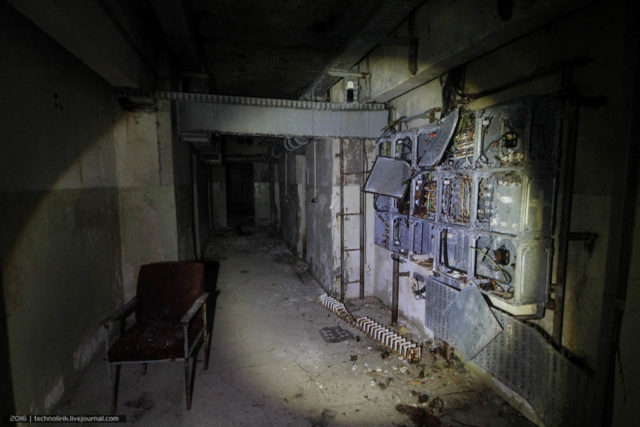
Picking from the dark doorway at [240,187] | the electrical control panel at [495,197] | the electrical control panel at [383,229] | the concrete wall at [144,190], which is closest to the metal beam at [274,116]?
the concrete wall at [144,190]

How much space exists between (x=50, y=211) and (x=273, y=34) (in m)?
3.08

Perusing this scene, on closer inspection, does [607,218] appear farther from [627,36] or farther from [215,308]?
[215,308]

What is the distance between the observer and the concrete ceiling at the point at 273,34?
3.17m

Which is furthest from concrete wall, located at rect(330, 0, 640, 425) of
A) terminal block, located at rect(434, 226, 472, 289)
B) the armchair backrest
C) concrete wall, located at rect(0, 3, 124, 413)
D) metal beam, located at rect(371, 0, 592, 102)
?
concrete wall, located at rect(0, 3, 124, 413)

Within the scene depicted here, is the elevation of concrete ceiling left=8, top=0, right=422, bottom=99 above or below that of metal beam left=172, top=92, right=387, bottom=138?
above

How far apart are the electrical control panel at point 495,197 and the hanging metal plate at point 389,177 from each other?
0.80ft

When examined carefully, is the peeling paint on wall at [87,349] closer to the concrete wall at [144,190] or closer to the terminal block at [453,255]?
the concrete wall at [144,190]

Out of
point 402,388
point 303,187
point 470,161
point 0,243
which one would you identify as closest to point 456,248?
point 470,161

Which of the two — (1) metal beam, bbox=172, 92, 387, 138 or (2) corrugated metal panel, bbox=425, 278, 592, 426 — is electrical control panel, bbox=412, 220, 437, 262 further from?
(1) metal beam, bbox=172, 92, 387, 138

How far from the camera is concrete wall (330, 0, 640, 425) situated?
1.68 m

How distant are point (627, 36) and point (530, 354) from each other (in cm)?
197

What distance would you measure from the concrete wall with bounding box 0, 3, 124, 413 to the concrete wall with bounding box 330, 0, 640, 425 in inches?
122

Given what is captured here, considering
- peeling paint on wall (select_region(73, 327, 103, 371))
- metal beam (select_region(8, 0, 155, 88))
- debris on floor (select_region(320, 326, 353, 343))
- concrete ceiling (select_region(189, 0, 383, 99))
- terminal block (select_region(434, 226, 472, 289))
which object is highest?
concrete ceiling (select_region(189, 0, 383, 99))

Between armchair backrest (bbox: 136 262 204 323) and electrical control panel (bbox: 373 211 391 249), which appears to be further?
electrical control panel (bbox: 373 211 391 249)
